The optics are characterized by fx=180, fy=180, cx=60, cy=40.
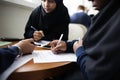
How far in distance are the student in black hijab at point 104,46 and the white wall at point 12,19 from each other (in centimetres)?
109

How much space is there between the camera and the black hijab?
60 centimetres

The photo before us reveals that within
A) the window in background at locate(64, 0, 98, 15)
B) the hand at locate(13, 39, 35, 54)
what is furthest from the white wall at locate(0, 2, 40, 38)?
the window in background at locate(64, 0, 98, 15)

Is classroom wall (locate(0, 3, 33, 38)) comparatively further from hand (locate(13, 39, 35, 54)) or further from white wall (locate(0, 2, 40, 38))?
hand (locate(13, 39, 35, 54))

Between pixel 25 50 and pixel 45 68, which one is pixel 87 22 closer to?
pixel 25 50

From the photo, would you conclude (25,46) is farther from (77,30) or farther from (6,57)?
(77,30)

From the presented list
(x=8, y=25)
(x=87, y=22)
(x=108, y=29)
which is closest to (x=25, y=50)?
(x=108, y=29)

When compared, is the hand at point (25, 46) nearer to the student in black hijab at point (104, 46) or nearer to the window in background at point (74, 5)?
the student in black hijab at point (104, 46)

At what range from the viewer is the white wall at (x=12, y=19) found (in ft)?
5.38

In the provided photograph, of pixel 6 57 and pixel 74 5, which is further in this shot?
pixel 74 5

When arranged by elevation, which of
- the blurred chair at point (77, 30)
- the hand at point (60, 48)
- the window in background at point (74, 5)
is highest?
the hand at point (60, 48)

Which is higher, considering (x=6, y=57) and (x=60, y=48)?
(x=6, y=57)

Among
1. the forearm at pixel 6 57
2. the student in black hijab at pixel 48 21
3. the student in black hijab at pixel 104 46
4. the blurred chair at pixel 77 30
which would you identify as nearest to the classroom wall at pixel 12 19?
the student in black hijab at pixel 48 21

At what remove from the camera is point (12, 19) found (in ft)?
5.82

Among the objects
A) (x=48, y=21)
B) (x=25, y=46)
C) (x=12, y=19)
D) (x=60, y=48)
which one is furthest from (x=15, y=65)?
(x=12, y=19)
